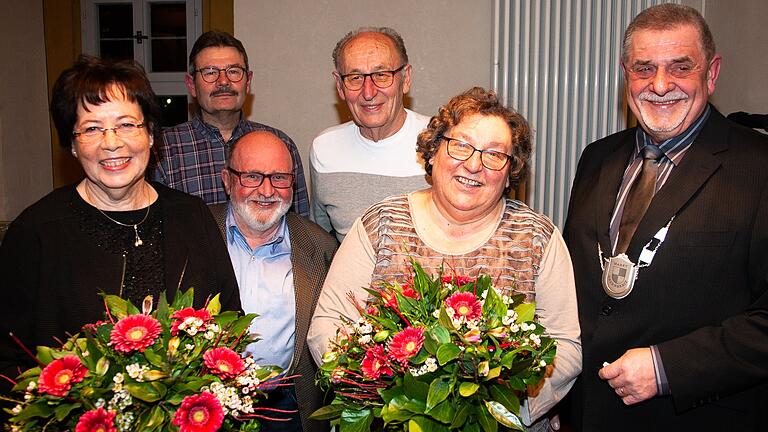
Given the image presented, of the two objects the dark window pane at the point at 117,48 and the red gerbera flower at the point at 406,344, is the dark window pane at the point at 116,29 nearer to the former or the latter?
the dark window pane at the point at 117,48

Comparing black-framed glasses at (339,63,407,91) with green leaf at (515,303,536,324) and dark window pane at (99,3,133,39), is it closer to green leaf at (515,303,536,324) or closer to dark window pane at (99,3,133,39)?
green leaf at (515,303,536,324)

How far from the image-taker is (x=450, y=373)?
1.57 meters

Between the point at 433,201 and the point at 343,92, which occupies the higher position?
the point at 343,92

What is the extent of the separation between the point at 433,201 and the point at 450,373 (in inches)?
32.4

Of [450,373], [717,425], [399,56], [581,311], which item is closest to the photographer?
[450,373]

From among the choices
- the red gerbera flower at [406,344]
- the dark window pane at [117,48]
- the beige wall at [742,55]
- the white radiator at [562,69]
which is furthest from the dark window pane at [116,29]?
the red gerbera flower at [406,344]

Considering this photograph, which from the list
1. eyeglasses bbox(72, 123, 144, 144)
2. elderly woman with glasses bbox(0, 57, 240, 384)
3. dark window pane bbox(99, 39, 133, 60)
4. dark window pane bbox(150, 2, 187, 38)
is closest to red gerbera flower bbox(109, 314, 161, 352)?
elderly woman with glasses bbox(0, 57, 240, 384)

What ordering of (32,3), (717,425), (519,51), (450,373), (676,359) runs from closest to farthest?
1. (450,373)
2. (676,359)
3. (717,425)
4. (519,51)
5. (32,3)

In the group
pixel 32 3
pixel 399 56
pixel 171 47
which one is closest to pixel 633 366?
pixel 399 56

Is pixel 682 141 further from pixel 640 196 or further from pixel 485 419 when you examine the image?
pixel 485 419

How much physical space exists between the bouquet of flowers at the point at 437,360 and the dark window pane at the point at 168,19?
4.47 metres

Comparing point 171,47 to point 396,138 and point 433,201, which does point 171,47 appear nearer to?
point 396,138

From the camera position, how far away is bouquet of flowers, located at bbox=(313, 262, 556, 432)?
1545mm

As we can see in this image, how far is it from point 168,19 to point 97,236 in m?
3.91
